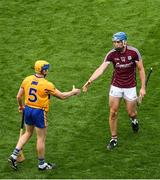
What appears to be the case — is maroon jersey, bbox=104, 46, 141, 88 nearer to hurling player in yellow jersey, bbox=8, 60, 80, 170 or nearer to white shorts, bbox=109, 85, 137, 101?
white shorts, bbox=109, 85, 137, 101

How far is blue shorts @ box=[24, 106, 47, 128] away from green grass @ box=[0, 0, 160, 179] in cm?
102

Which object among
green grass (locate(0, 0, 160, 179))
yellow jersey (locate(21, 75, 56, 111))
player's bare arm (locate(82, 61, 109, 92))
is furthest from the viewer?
player's bare arm (locate(82, 61, 109, 92))

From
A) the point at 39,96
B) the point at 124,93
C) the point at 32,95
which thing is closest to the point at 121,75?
the point at 124,93

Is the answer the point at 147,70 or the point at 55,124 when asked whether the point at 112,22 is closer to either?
the point at 147,70

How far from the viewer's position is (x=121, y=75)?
486 inches

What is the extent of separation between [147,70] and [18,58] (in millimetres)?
3910

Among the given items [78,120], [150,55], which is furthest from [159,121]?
[150,55]

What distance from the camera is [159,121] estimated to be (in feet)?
44.7

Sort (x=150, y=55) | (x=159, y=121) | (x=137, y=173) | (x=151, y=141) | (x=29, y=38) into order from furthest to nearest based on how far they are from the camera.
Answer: (x=29, y=38) < (x=150, y=55) < (x=159, y=121) < (x=151, y=141) < (x=137, y=173)

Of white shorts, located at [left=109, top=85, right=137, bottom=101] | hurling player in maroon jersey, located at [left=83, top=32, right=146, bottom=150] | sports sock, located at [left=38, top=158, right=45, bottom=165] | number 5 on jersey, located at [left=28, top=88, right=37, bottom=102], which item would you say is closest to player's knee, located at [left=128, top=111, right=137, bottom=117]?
hurling player in maroon jersey, located at [left=83, top=32, right=146, bottom=150]

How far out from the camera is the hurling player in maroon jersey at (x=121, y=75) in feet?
39.8

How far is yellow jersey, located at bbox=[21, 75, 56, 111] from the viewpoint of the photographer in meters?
11.1

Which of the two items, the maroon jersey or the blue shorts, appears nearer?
the blue shorts

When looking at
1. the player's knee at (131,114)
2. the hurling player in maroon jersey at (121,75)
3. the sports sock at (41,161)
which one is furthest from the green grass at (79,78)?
the hurling player in maroon jersey at (121,75)
